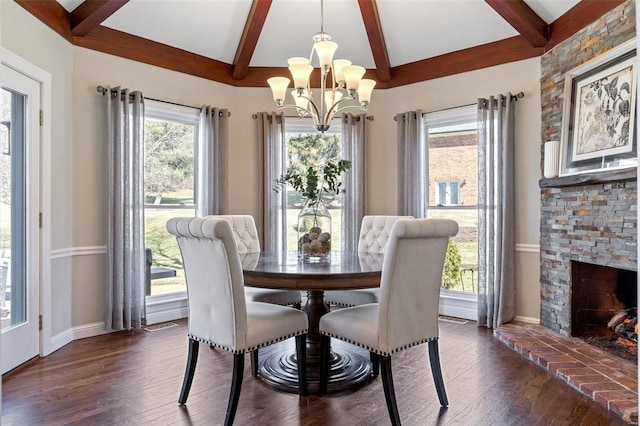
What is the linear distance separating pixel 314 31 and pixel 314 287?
127 inches

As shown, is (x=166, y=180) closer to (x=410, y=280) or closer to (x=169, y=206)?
(x=169, y=206)

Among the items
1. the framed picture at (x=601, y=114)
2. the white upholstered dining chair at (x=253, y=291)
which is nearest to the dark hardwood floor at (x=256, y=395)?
the white upholstered dining chair at (x=253, y=291)

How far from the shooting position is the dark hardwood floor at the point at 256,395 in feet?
7.95

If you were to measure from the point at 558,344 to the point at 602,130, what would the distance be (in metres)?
1.63

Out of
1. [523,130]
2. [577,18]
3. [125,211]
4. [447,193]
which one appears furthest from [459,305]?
[125,211]

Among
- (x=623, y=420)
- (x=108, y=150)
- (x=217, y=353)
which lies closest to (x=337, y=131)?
(x=108, y=150)

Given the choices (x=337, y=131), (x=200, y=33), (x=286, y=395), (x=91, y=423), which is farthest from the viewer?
(x=337, y=131)

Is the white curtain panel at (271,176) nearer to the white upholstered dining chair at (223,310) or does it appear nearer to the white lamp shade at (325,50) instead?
the white lamp shade at (325,50)

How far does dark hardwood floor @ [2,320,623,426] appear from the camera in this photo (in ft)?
7.95

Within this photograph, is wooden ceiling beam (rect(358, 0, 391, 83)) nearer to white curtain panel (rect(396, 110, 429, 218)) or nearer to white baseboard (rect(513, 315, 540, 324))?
white curtain panel (rect(396, 110, 429, 218))

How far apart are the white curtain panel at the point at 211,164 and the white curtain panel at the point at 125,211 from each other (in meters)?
0.64

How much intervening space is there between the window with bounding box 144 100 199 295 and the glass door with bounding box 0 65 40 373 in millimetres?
1164

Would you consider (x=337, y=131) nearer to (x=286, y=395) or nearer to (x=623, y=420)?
(x=286, y=395)

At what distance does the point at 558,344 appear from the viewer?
3.47 metres
